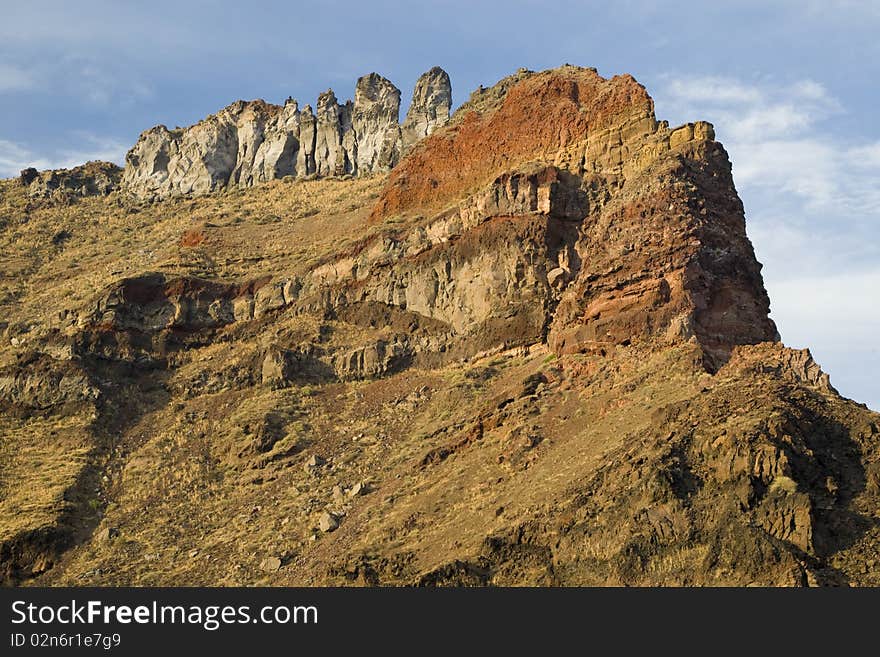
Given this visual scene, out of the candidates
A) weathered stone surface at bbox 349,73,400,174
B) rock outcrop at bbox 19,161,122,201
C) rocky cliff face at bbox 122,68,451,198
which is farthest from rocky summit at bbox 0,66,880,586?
rock outcrop at bbox 19,161,122,201

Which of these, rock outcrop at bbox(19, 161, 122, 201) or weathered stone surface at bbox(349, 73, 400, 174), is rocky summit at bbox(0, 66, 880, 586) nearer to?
weathered stone surface at bbox(349, 73, 400, 174)

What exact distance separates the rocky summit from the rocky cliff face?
32776 mm

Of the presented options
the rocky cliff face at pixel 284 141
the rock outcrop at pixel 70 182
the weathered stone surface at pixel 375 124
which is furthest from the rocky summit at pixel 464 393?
the rock outcrop at pixel 70 182

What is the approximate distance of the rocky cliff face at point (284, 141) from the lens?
120 metres

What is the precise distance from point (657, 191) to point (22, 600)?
33.7 metres

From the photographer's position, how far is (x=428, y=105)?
121 m

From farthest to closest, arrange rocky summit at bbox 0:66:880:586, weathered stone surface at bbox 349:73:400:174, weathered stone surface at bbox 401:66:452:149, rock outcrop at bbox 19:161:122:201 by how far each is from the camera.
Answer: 1. rock outcrop at bbox 19:161:122:201
2. weathered stone surface at bbox 401:66:452:149
3. weathered stone surface at bbox 349:73:400:174
4. rocky summit at bbox 0:66:880:586

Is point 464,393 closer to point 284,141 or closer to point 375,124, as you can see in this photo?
point 375,124

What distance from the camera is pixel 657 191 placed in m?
Answer: 56.7

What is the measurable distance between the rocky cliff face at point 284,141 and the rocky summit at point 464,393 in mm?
32776

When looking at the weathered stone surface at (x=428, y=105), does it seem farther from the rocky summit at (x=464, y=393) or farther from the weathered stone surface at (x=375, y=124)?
the rocky summit at (x=464, y=393)

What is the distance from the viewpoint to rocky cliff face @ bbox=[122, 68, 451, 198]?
394 ft

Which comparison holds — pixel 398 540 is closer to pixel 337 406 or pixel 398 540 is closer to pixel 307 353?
pixel 337 406

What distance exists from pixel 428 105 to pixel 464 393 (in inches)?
2716
